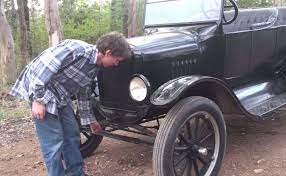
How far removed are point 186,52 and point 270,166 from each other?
1.47 m

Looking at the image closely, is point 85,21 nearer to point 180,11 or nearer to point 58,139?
point 180,11

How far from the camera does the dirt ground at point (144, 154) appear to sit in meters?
4.63

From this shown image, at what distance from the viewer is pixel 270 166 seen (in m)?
4.57

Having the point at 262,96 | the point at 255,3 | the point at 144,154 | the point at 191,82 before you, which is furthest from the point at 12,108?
the point at 255,3

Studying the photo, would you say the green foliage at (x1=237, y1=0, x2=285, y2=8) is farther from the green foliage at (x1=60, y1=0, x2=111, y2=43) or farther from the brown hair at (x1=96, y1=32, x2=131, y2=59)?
the brown hair at (x1=96, y1=32, x2=131, y2=59)

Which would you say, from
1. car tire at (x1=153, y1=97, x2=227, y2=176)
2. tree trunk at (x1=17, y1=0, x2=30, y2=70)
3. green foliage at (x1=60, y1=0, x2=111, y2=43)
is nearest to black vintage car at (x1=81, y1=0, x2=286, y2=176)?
car tire at (x1=153, y1=97, x2=227, y2=176)

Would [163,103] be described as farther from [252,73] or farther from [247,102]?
[252,73]

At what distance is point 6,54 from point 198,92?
7.77 m

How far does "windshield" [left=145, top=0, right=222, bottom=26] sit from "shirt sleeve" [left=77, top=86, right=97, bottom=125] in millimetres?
1653

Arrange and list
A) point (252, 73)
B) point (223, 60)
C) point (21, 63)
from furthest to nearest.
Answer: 1. point (21, 63)
2. point (252, 73)
3. point (223, 60)

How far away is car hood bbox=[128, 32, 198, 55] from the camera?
4309 mm

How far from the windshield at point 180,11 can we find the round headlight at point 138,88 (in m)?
1.30

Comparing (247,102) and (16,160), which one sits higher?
(247,102)

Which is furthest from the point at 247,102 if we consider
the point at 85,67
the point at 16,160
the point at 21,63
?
the point at 21,63
